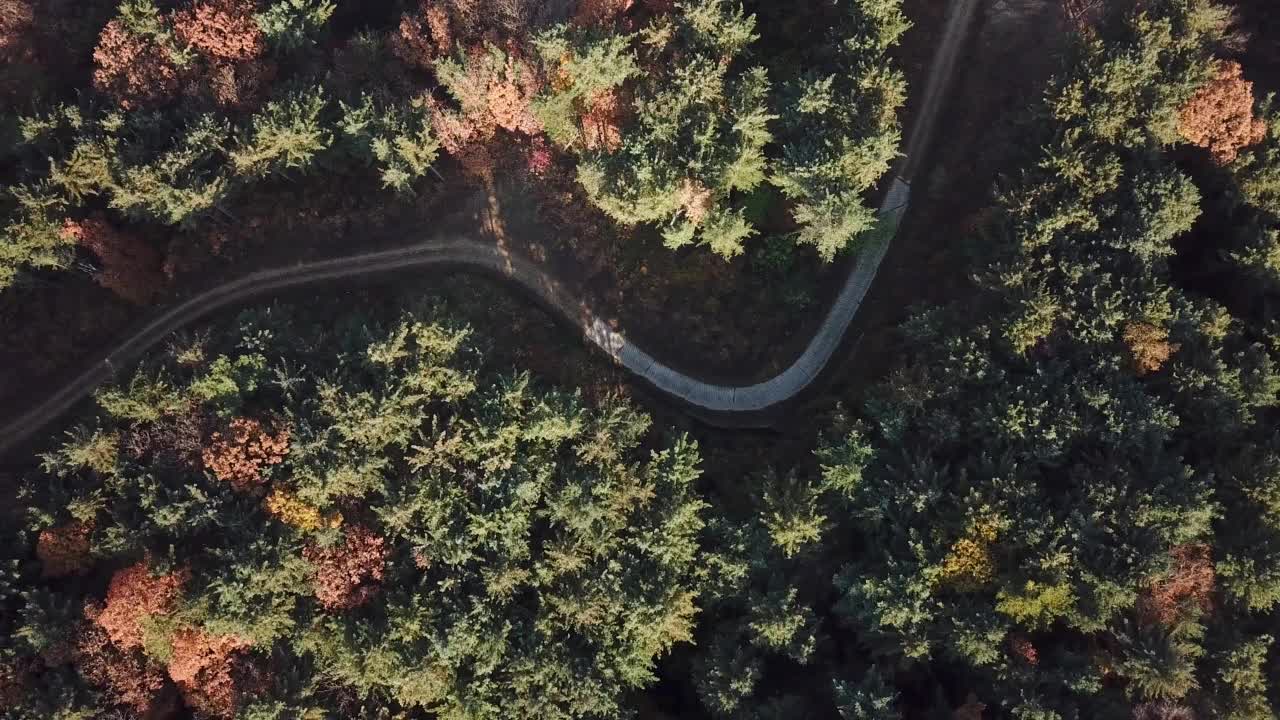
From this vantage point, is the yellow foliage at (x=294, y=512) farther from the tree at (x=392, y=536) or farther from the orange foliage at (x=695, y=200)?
the orange foliage at (x=695, y=200)

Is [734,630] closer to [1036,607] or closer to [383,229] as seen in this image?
[1036,607]

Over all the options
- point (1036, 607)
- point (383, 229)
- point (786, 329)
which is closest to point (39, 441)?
point (383, 229)

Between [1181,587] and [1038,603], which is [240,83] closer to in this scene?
[1038,603]

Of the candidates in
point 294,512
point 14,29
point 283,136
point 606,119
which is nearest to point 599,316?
point 606,119

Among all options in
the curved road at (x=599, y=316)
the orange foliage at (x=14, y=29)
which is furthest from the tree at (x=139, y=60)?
the curved road at (x=599, y=316)

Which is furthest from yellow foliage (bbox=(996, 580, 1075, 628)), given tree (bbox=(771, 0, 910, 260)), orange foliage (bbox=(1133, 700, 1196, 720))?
tree (bbox=(771, 0, 910, 260))

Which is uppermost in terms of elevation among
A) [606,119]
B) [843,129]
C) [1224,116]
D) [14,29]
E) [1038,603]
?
[14,29]
